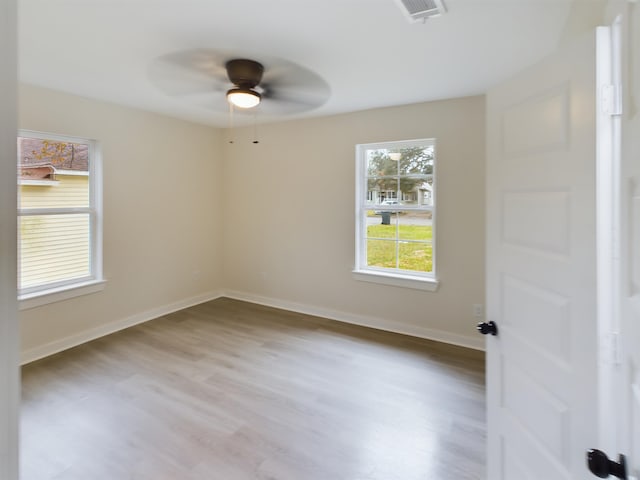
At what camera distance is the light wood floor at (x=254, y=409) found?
1867 mm

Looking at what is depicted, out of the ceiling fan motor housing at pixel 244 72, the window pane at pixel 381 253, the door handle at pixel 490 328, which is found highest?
the ceiling fan motor housing at pixel 244 72

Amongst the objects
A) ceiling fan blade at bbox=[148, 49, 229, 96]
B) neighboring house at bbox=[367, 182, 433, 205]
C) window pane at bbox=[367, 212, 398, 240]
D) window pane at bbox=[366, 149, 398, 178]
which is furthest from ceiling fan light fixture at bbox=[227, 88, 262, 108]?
window pane at bbox=[367, 212, 398, 240]

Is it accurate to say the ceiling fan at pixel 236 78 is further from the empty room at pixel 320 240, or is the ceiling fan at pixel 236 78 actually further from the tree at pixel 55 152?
the tree at pixel 55 152

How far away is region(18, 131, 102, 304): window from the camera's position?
3.12 metres

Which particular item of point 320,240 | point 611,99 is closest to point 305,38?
point 611,99

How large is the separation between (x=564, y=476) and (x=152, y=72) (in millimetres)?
3355

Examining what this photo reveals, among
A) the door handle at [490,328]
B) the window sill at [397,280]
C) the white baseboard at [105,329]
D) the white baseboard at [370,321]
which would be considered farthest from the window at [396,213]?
the white baseboard at [105,329]

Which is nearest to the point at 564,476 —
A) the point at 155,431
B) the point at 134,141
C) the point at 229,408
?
the point at 229,408

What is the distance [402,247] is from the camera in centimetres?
389

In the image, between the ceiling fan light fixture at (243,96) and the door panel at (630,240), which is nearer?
the door panel at (630,240)

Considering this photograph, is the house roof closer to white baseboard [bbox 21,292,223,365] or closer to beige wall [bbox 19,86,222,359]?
beige wall [bbox 19,86,222,359]

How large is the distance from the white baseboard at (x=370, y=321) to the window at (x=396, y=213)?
0.48m

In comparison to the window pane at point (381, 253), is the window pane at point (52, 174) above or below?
above

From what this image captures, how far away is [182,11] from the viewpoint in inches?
74.2
